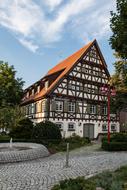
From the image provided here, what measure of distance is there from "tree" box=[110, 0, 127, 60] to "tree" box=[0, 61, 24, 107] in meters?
25.3

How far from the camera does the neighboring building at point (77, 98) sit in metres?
34.9

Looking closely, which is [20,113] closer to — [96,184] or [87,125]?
[87,125]

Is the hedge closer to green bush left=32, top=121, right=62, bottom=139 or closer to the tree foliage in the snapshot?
green bush left=32, top=121, right=62, bottom=139

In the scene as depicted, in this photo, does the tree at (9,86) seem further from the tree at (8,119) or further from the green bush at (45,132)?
the green bush at (45,132)

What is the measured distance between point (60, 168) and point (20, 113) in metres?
18.9

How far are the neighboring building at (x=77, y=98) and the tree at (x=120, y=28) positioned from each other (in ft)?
63.8

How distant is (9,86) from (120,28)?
26.3 m

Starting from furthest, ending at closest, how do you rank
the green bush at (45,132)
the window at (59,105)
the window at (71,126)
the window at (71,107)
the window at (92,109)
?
the window at (92,109) < the window at (71,107) < the window at (71,126) < the window at (59,105) < the green bush at (45,132)

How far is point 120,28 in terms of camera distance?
47.5 feet

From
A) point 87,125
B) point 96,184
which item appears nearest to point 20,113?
point 87,125

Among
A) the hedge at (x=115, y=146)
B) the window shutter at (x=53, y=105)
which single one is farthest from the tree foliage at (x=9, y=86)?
the hedge at (x=115, y=146)

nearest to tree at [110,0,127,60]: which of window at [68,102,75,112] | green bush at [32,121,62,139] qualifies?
green bush at [32,121,62,139]

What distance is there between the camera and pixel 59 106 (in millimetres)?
35312

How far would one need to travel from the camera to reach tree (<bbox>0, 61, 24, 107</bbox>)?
38188 millimetres
